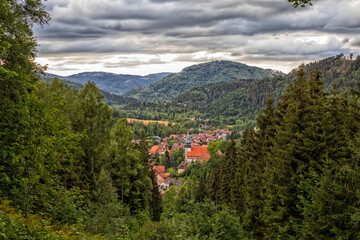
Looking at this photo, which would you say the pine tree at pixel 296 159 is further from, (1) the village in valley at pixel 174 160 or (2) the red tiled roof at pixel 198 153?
(2) the red tiled roof at pixel 198 153

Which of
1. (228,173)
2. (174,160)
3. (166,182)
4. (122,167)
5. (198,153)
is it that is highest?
(122,167)

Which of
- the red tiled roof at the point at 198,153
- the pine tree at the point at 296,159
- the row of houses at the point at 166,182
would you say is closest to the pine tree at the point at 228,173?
the pine tree at the point at 296,159

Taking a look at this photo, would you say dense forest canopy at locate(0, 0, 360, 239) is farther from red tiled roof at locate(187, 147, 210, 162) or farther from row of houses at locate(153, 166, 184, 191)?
red tiled roof at locate(187, 147, 210, 162)

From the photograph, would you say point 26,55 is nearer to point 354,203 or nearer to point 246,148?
point 354,203

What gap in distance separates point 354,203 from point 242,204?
57.7 feet

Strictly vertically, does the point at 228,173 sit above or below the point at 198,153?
above

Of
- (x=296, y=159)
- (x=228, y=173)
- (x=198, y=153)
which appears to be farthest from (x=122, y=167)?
(x=198, y=153)

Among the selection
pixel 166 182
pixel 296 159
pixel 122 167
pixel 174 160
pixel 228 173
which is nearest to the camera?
pixel 296 159

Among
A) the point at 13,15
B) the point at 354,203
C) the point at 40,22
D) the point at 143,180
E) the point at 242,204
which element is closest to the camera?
the point at 354,203

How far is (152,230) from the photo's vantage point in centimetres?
1315

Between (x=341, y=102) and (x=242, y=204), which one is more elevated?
(x=341, y=102)

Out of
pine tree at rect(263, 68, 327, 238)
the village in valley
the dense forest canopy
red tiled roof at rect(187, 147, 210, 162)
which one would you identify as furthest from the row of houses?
pine tree at rect(263, 68, 327, 238)

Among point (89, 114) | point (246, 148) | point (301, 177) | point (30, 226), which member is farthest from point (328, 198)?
point (89, 114)

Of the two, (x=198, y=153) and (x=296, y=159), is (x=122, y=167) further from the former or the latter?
(x=198, y=153)
